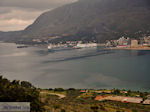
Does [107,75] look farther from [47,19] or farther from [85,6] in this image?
[47,19]

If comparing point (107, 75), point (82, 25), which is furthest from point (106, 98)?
point (82, 25)

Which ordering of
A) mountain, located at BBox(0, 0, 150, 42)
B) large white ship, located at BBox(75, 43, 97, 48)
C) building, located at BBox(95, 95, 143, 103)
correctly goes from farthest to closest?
mountain, located at BBox(0, 0, 150, 42)
large white ship, located at BBox(75, 43, 97, 48)
building, located at BBox(95, 95, 143, 103)

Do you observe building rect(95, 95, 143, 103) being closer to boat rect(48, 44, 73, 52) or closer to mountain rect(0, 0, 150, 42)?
boat rect(48, 44, 73, 52)

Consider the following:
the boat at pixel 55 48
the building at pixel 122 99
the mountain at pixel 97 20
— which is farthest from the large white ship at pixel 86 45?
the building at pixel 122 99

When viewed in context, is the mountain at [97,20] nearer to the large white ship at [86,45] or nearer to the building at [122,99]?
the large white ship at [86,45]

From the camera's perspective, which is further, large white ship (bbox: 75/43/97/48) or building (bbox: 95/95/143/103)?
large white ship (bbox: 75/43/97/48)

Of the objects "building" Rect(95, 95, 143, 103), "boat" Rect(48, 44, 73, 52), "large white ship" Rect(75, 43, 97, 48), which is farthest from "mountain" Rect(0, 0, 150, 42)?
"building" Rect(95, 95, 143, 103)

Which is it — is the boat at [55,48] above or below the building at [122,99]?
above

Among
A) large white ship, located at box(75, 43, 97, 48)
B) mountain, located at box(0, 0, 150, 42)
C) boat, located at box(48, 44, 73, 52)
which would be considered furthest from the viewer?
mountain, located at box(0, 0, 150, 42)

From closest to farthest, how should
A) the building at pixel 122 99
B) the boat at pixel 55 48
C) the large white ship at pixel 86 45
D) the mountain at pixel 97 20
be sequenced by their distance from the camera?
the building at pixel 122 99 < the boat at pixel 55 48 < the large white ship at pixel 86 45 < the mountain at pixel 97 20
